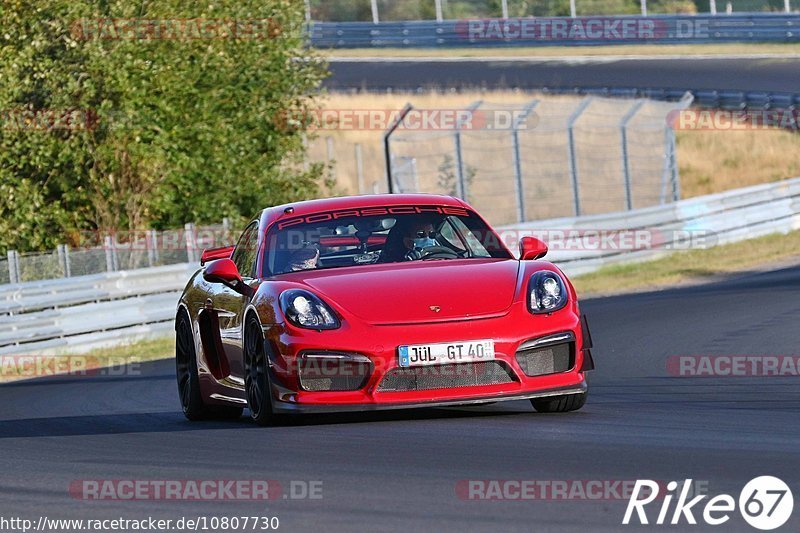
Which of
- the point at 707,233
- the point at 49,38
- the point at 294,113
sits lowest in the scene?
the point at 707,233

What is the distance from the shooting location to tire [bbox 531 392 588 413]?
8555 millimetres

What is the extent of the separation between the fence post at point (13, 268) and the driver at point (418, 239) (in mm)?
10810

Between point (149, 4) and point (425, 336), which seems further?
point (149, 4)

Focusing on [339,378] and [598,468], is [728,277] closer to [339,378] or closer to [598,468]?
[339,378]

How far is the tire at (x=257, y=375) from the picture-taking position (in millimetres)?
8438

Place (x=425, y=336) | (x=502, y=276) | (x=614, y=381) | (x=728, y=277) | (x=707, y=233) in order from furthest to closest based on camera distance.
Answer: (x=707, y=233), (x=728, y=277), (x=614, y=381), (x=502, y=276), (x=425, y=336)

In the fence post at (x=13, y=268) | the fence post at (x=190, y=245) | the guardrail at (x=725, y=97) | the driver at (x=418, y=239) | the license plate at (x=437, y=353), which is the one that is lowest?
the guardrail at (x=725, y=97)

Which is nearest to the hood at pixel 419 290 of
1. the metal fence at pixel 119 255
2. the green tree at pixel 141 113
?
the metal fence at pixel 119 255

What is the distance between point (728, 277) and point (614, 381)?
1116 cm

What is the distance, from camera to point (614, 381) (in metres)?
10.7

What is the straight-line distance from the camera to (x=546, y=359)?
27.1 ft

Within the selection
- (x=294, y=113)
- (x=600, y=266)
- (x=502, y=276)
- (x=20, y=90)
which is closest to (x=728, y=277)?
(x=600, y=266)

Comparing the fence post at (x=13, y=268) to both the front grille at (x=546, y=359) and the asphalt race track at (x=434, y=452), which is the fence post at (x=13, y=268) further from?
the front grille at (x=546, y=359)

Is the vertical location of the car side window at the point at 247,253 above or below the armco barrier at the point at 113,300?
above
